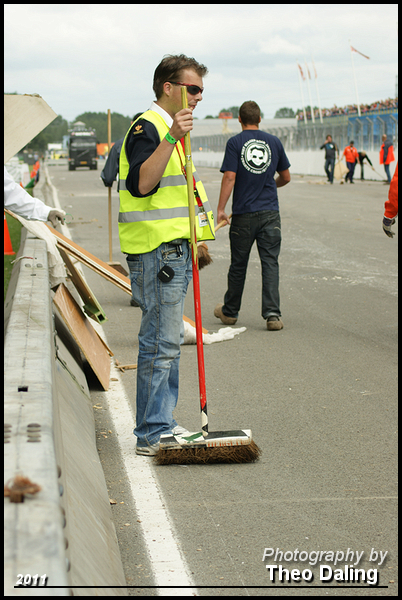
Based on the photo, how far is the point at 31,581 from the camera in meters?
1.62

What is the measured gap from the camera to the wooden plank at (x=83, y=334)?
16.8 ft

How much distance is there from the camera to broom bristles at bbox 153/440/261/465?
4.08 metres

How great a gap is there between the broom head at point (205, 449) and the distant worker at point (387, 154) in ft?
96.1

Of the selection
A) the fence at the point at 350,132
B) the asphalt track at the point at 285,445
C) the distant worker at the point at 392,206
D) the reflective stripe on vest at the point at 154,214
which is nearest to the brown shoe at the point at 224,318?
the asphalt track at the point at 285,445

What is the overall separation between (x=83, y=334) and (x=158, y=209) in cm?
168

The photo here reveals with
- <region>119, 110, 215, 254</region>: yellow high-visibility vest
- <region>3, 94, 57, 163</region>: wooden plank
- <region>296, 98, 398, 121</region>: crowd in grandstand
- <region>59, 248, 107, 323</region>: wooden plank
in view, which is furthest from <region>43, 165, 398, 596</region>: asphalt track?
<region>296, 98, 398, 121</region>: crowd in grandstand

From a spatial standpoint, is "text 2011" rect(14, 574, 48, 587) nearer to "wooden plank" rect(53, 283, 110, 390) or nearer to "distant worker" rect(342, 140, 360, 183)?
"wooden plank" rect(53, 283, 110, 390)

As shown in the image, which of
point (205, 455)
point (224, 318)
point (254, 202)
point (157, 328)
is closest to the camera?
point (205, 455)

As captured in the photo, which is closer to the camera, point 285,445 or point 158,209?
point 158,209

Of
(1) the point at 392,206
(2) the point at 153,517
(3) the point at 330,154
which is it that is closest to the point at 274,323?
(1) the point at 392,206

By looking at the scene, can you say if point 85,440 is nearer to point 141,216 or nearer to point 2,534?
point 141,216

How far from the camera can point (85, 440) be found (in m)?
3.82

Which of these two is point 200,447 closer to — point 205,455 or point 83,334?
point 205,455

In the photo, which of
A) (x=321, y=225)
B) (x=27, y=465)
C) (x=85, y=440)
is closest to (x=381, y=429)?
(x=85, y=440)
